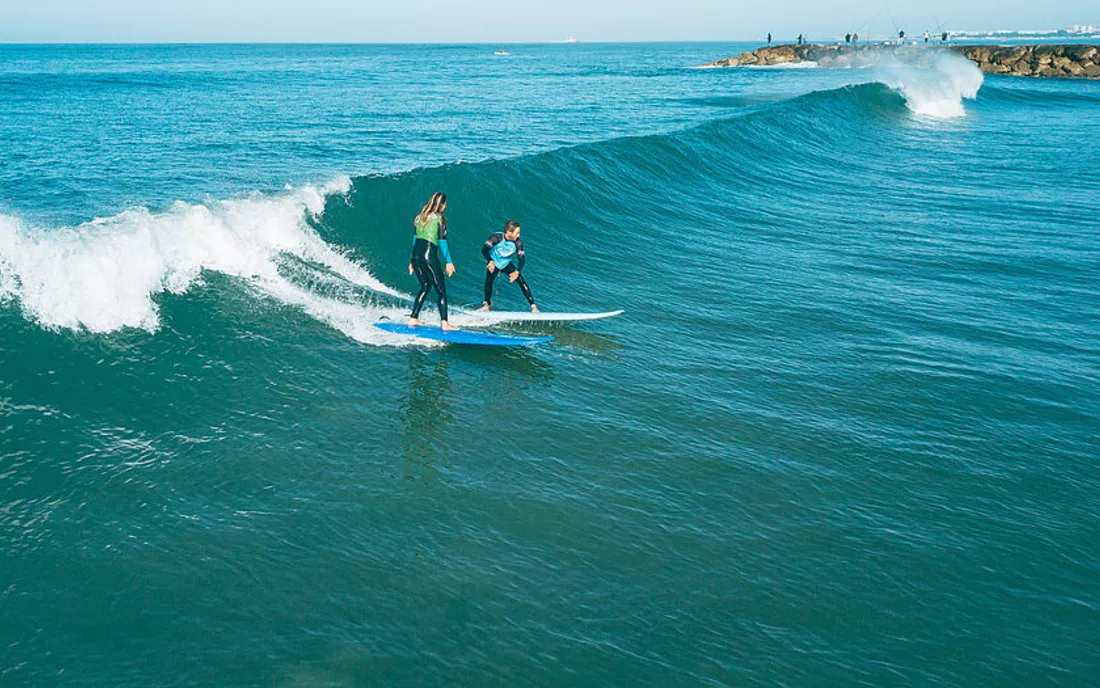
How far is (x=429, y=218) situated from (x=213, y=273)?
4088 mm

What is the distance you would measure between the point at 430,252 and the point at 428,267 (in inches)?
8.9

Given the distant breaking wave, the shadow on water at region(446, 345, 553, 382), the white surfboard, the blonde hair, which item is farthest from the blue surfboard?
the blonde hair

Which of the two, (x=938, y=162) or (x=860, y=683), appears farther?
(x=938, y=162)

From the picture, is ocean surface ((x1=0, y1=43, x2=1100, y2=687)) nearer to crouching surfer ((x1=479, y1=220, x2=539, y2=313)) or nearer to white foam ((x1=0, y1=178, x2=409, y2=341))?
white foam ((x1=0, y1=178, x2=409, y2=341))

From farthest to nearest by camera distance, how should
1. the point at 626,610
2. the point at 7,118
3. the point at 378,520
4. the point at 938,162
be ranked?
the point at 7,118 < the point at 938,162 < the point at 378,520 < the point at 626,610

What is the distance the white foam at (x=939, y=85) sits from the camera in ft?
137

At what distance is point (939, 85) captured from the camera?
149 ft

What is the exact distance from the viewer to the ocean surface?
552cm

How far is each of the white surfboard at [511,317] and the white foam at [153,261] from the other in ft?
4.46

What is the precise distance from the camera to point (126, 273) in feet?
36.9

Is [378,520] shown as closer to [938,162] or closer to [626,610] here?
[626,610]

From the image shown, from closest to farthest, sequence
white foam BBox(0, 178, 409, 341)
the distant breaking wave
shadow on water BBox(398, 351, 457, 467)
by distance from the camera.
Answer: shadow on water BBox(398, 351, 457, 467) < white foam BBox(0, 178, 409, 341) < the distant breaking wave

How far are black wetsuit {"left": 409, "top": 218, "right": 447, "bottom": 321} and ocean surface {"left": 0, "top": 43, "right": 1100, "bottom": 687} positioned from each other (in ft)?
2.26

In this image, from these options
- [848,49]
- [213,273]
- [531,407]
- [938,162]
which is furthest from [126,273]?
[848,49]
